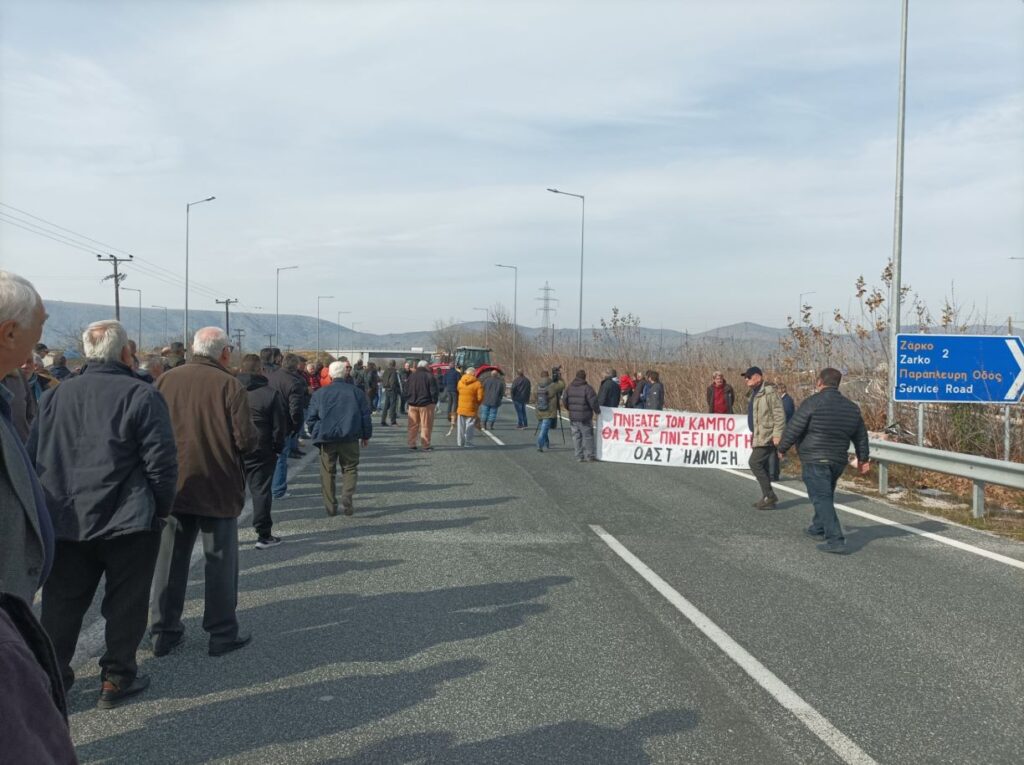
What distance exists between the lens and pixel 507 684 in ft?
16.5

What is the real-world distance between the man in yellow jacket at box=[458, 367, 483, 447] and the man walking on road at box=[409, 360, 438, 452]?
85cm

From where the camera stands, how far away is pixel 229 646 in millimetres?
5672

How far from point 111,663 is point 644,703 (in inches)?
112

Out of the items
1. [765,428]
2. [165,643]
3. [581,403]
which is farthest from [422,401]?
[165,643]

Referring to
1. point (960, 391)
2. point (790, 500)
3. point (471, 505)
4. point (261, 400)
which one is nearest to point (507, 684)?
point (261, 400)

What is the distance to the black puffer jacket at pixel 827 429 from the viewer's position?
9281mm

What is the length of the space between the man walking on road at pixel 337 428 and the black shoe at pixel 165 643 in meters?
5.06

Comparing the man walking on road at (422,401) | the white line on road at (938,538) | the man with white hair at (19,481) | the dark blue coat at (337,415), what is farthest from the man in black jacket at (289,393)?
the man with white hair at (19,481)

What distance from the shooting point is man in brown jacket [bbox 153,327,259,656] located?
5.72 meters

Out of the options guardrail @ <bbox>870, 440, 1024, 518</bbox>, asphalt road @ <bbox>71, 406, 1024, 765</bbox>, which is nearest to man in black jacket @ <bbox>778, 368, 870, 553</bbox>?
asphalt road @ <bbox>71, 406, 1024, 765</bbox>

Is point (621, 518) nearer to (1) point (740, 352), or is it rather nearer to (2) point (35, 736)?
(2) point (35, 736)

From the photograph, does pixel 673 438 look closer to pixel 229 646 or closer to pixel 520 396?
pixel 520 396

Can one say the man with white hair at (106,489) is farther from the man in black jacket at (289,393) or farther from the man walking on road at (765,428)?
the man walking on road at (765,428)

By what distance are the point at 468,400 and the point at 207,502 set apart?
14.4 m
